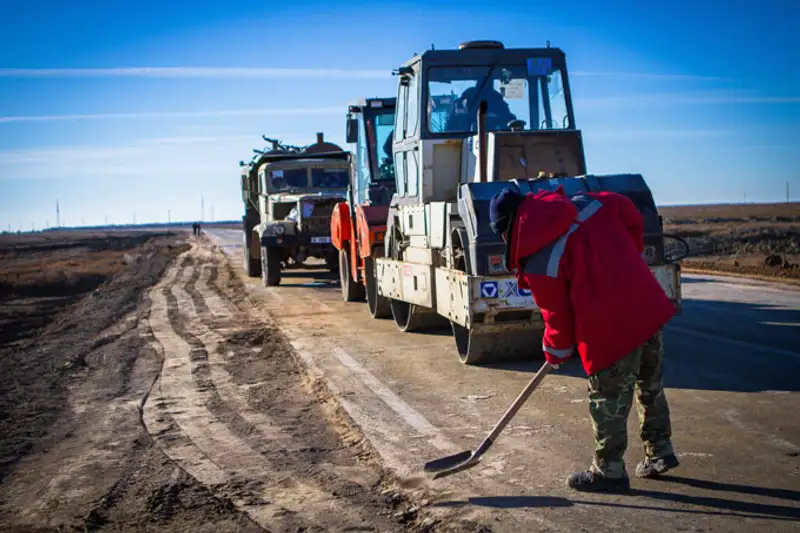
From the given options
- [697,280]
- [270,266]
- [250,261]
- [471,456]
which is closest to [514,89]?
[471,456]

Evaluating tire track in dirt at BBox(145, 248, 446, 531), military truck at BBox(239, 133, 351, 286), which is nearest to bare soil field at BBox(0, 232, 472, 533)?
tire track in dirt at BBox(145, 248, 446, 531)

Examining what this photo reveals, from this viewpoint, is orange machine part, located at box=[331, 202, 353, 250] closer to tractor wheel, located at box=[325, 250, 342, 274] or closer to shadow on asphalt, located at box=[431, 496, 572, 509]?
tractor wheel, located at box=[325, 250, 342, 274]

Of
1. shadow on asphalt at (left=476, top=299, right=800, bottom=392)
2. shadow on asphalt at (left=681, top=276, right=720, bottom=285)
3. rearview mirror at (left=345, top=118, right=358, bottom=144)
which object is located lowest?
shadow on asphalt at (left=476, top=299, right=800, bottom=392)

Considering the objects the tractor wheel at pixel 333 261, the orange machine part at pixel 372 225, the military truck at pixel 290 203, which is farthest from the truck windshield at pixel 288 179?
the orange machine part at pixel 372 225

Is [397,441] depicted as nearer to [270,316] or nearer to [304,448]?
[304,448]

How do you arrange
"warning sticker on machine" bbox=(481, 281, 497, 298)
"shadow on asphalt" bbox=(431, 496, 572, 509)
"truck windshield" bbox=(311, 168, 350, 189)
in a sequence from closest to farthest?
"shadow on asphalt" bbox=(431, 496, 572, 509) → "warning sticker on machine" bbox=(481, 281, 497, 298) → "truck windshield" bbox=(311, 168, 350, 189)

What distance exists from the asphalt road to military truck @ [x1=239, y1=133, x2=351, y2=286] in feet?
25.3

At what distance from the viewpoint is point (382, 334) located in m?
11.0

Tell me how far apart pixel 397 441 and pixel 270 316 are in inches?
308

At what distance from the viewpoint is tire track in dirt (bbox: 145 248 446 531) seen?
459 cm

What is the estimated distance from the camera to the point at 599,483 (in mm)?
4617

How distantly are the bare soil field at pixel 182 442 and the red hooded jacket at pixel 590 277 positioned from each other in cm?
124

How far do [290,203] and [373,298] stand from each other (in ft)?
24.7

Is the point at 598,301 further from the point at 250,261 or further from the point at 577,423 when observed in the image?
the point at 250,261
